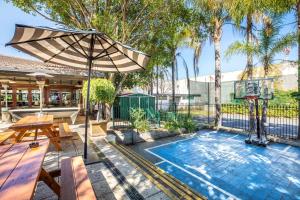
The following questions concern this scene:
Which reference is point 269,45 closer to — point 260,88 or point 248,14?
point 260,88

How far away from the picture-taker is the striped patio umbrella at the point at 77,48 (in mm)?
3072

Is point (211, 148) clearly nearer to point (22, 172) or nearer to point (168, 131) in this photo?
point (168, 131)

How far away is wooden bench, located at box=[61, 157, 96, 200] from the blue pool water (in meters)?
2.71

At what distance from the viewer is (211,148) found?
688 cm

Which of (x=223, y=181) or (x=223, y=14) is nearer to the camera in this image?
(x=223, y=181)

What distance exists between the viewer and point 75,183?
6.68 feet

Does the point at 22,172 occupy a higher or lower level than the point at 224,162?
higher

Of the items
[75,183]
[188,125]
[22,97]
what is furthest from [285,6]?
[22,97]

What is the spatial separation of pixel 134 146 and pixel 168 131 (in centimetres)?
222

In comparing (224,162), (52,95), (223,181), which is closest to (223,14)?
(224,162)

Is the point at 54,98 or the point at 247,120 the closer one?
the point at 247,120

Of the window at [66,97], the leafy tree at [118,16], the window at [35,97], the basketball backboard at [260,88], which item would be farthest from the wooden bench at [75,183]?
the window at [66,97]

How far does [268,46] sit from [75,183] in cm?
871

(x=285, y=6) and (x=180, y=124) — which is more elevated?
(x=285, y=6)
